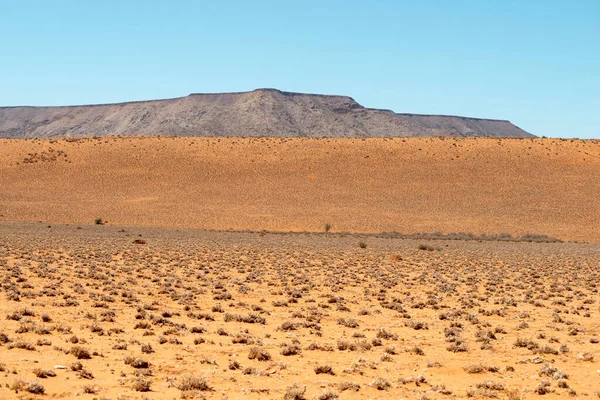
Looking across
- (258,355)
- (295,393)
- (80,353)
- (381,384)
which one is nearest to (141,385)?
(295,393)

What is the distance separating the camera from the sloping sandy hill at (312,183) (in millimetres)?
70500

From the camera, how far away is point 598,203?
7644cm

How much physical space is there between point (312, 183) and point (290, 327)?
67900 mm

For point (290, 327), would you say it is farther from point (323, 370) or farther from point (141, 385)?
point (141, 385)

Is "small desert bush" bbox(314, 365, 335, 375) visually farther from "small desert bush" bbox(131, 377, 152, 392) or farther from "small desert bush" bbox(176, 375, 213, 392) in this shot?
"small desert bush" bbox(131, 377, 152, 392)

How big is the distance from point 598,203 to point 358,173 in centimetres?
2777

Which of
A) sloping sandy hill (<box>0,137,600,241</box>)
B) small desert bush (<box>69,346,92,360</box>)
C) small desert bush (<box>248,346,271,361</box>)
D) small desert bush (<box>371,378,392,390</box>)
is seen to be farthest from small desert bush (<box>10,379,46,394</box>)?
sloping sandy hill (<box>0,137,600,241</box>)

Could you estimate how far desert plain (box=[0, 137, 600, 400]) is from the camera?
12.2 metres

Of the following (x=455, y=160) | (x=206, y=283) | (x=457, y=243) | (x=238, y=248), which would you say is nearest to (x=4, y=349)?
(x=206, y=283)

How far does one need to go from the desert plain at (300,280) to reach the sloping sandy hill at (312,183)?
1.28 feet

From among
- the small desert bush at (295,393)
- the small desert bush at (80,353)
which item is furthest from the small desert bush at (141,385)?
the small desert bush at (80,353)

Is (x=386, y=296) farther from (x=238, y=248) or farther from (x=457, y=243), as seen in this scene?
(x=457, y=243)

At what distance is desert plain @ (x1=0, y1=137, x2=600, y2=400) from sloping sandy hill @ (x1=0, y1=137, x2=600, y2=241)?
39 centimetres

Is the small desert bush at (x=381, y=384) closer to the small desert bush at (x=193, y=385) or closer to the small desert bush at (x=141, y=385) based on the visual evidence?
the small desert bush at (x=193, y=385)
